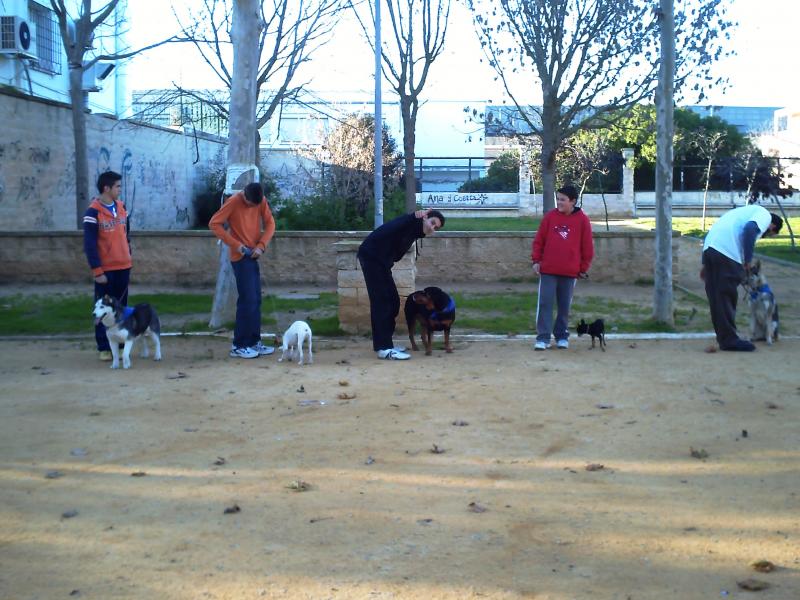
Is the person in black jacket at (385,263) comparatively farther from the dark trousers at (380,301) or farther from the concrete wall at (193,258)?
the concrete wall at (193,258)

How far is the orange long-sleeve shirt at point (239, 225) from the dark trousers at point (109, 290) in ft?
3.39

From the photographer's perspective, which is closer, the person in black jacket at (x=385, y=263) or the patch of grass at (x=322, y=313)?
the person in black jacket at (x=385, y=263)

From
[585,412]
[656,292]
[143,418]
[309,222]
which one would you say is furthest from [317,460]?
[309,222]

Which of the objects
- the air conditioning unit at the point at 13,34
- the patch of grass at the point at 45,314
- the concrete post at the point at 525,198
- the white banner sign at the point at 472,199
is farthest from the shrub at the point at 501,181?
the patch of grass at the point at 45,314

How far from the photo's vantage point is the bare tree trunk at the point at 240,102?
454 inches

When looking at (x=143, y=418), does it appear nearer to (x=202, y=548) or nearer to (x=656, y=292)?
(x=202, y=548)

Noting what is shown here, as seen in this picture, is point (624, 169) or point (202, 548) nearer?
point (202, 548)

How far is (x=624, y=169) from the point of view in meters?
41.0

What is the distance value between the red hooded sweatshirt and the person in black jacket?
1.26m

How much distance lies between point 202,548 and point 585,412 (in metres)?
3.62

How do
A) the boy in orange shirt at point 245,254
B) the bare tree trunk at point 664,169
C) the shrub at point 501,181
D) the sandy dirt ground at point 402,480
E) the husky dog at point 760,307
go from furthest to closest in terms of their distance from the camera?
the shrub at point 501,181 → the bare tree trunk at point 664,169 → the husky dog at point 760,307 → the boy in orange shirt at point 245,254 → the sandy dirt ground at point 402,480

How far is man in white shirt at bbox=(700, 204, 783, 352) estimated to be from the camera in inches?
382

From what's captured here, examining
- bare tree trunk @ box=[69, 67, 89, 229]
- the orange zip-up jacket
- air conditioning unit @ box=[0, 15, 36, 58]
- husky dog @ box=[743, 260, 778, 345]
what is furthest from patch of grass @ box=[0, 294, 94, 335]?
air conditioning unit @ box=[0, 15, 36, 58]

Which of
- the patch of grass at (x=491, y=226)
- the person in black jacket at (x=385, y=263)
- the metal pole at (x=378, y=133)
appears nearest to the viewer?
the person in black jacket at (x=385, y=263)
